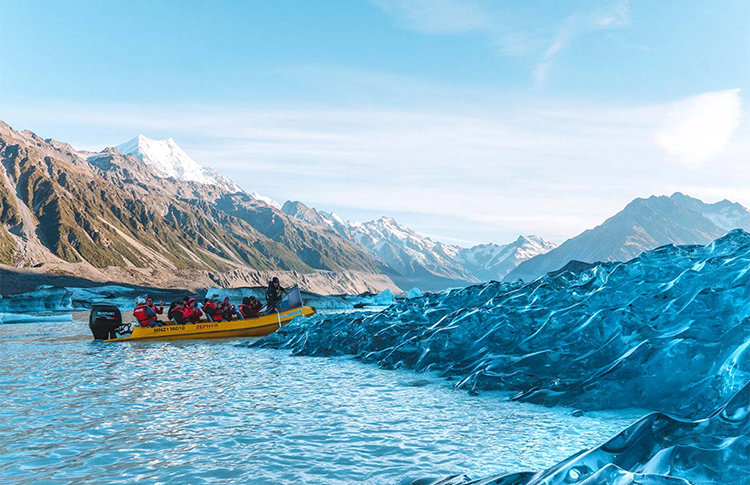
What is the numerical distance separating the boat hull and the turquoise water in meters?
11.9

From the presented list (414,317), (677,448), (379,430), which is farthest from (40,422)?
(414,317)

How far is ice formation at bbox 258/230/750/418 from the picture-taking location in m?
9.74

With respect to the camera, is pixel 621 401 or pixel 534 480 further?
pixel 621 401

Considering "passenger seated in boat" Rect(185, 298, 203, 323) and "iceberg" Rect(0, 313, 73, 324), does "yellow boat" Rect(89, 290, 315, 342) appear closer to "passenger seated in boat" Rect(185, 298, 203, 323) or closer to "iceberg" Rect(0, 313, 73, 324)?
"passenger seated in boat" Rect(185, 298, 203, 323)

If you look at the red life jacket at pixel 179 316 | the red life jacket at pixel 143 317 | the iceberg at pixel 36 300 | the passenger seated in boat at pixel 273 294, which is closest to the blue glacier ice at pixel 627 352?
the passenger seated in boat at pixel 273 294

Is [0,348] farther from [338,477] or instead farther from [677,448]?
[677,448]

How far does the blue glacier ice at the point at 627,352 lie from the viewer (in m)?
5.03

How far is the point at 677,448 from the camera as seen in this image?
501 cm

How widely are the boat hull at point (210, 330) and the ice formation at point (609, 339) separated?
23.0 feet

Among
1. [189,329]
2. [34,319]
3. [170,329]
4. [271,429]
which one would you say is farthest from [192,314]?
[34,319]

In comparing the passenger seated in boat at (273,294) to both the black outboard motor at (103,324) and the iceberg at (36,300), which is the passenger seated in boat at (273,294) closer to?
the black outboard motor at (103,324)

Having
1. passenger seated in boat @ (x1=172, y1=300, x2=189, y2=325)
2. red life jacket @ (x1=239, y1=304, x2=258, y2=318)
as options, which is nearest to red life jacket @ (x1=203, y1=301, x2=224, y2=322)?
passenger seated in boat @ (x1=172, y1=300, x2=189, y2=325)

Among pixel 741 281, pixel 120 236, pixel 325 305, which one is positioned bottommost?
pixel 325 305

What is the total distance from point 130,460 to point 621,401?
8.95 m
